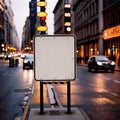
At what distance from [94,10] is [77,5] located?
2751 cm

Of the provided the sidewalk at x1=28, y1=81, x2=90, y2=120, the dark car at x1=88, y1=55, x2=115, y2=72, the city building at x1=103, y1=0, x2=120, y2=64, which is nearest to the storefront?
the city building at x1=103, y1=0, x2=120, y2=64

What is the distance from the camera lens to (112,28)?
60438 mm

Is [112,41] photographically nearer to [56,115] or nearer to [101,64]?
[101,64]

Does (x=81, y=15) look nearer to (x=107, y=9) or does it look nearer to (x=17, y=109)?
(x=107, y=9)

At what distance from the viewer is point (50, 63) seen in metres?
11.0

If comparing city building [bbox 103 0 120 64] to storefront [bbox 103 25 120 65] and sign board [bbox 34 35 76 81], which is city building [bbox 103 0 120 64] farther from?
sign board [bbox 34 35 76 81]

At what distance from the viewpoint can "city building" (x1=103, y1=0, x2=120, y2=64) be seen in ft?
188

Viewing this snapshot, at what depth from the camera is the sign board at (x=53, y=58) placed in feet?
36.0

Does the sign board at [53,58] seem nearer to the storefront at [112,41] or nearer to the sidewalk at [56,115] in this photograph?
the sidewalk at [56,115]

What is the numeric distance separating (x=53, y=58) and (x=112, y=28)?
50.3 metres

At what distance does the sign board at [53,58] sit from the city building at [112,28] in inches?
1754

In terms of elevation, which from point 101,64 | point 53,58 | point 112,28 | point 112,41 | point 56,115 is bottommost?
point 56,115

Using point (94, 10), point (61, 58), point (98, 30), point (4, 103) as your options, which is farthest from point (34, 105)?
point (94, 10)

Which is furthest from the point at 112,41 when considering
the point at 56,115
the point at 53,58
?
the point at 56,115
